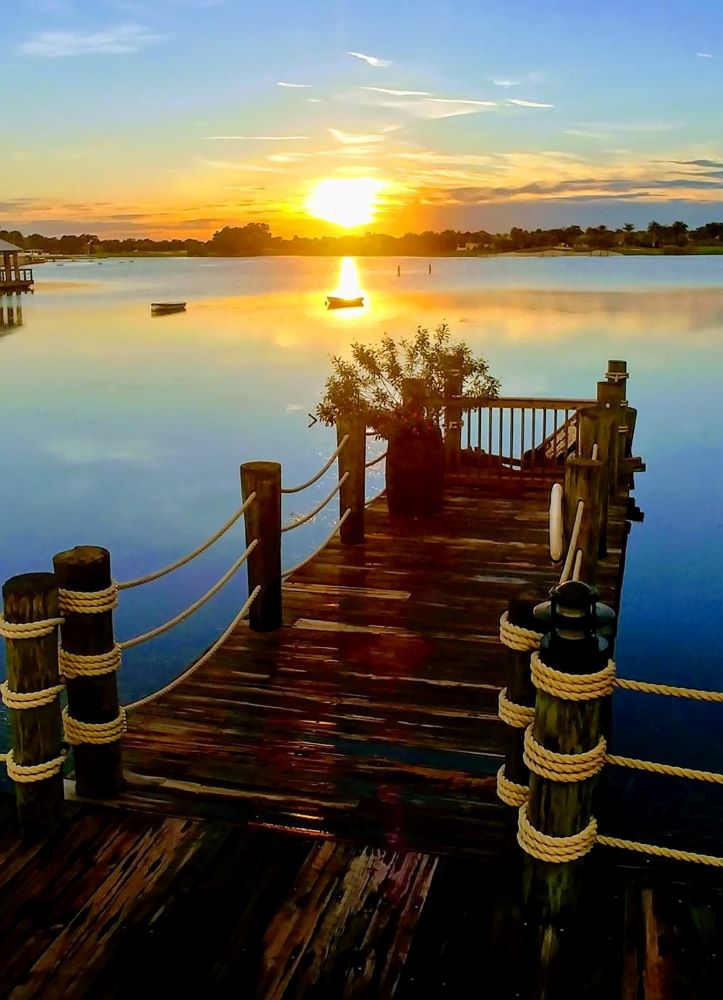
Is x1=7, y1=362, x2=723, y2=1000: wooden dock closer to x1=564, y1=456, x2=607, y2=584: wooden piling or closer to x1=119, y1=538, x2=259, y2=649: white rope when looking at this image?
x1=119, y1=538, x2=259, y2=649: white rope

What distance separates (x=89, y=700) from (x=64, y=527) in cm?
1734

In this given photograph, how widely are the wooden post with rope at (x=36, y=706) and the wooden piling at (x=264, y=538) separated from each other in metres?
2.98

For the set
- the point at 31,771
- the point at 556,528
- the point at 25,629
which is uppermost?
the point at 556,528

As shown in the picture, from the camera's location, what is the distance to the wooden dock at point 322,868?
12.4 feet

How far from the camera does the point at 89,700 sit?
493 cm

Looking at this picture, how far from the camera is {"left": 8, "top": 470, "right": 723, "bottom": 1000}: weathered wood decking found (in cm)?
377

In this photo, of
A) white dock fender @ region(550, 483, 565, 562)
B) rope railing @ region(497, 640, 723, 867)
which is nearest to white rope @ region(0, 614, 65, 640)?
rope railing @ region(497, 640, 723, 867)

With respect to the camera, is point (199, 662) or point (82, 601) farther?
point (199, 662)

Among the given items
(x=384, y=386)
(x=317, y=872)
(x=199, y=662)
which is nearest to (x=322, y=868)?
(x=317, y=872)

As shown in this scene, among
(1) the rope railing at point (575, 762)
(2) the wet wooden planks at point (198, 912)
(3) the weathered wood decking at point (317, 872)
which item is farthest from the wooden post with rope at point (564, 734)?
(2) the wet wooden planks at point (198, 912)

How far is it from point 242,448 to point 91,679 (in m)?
26.8

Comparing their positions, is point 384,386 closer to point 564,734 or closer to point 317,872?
point 317,872

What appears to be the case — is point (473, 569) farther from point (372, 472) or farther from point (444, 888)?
point (372, 472)

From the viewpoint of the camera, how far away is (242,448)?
31.5 meters
